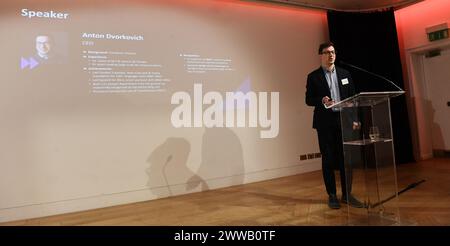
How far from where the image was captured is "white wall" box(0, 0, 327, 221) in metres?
3.23

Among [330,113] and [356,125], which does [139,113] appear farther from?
[356,125]

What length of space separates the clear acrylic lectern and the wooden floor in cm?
20

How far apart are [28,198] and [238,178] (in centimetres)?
239

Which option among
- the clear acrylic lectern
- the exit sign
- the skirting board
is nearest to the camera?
the clear acrylic lectern

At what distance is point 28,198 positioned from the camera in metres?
3.21

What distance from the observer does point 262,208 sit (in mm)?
3117

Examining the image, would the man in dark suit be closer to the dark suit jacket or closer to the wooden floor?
the dark suit jacket

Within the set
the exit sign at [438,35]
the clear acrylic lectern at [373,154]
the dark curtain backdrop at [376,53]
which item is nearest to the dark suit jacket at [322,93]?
the clear acrylic lectern at [373,154]

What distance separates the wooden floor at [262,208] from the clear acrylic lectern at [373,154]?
204 millimetres

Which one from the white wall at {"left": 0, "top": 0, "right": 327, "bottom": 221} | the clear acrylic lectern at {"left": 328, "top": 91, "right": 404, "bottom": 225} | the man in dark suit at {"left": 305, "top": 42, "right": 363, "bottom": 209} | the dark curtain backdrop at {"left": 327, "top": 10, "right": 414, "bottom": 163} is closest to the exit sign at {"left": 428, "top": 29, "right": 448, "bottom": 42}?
the dark curtain backdrop at {"left": 327, "top": 10, "right": 414, "bottom": 163}

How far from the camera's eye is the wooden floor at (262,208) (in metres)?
2.69
